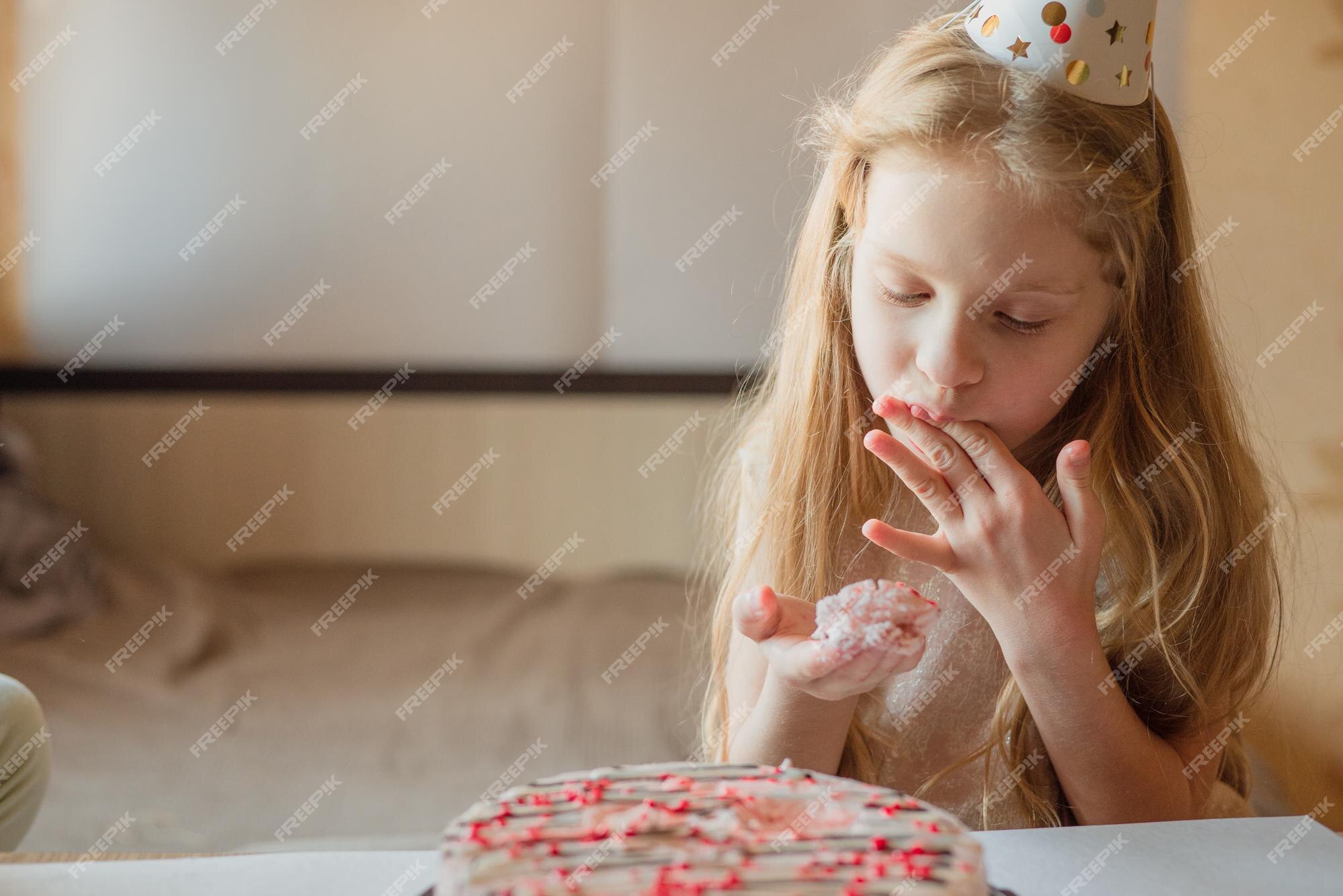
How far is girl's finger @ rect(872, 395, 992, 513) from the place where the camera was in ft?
2.72

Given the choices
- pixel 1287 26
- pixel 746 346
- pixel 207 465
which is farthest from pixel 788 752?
Answer: pixel 207 465

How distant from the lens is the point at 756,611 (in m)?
0.71

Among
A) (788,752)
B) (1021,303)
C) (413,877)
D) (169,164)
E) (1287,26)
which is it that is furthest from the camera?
(169,164)

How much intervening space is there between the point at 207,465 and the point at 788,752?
2.09 meters

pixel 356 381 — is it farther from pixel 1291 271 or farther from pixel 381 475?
pixel 1291 271

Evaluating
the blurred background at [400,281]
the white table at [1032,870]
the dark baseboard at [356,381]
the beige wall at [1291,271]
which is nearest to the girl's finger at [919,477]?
the white table at [1032,870]

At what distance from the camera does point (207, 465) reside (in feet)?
8.66

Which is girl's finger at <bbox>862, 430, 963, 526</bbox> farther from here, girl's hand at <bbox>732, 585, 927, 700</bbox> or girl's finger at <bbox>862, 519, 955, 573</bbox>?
girl's hand at <bbox>732, 585, 927, 700</bbox>

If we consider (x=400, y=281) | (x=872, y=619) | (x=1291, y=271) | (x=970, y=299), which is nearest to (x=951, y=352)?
(x=970, y=299)

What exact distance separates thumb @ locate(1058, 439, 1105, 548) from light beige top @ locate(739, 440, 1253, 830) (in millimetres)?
216

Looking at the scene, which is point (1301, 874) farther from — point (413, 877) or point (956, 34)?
point (956, 34)

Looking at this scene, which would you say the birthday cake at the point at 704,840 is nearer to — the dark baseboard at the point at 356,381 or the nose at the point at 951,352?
the nose at the point at 951,352

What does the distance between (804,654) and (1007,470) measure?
0.25 m

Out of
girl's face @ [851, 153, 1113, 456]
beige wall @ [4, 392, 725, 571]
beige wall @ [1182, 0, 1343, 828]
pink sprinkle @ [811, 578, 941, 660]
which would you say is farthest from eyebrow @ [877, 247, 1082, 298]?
beige wall @ [4, 392, 725, 571]
